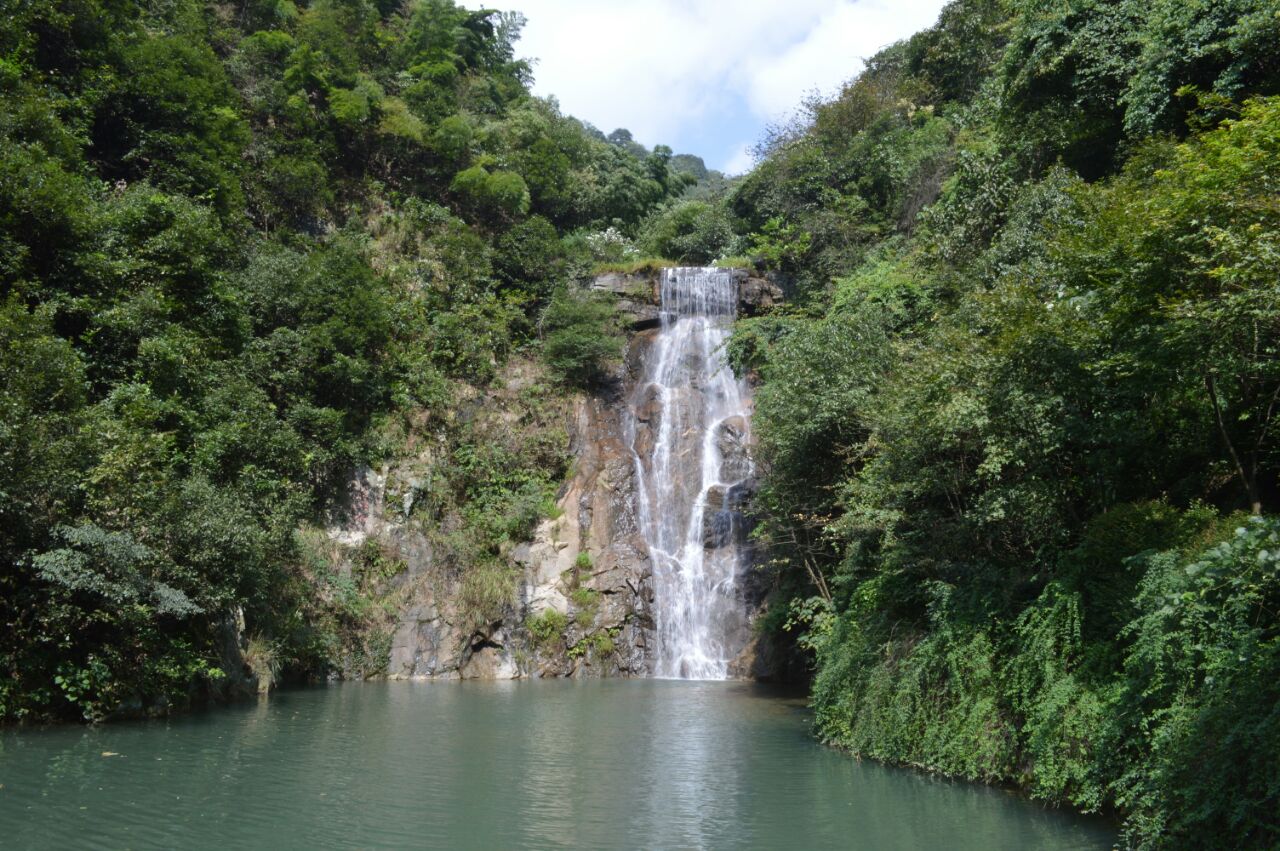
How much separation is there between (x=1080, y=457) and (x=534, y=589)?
16.8 m

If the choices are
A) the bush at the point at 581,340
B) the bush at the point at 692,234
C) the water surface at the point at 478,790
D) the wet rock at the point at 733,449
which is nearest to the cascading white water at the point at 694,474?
the wet rock at the point at 733,449

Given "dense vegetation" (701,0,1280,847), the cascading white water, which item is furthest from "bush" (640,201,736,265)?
"dense vegetation" (701,0,1280,847)

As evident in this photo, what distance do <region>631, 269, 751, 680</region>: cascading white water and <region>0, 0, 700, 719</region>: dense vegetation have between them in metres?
3.18

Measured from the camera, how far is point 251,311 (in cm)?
2469

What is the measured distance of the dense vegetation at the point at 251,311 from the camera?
13.6 m

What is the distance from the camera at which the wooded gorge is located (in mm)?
8680

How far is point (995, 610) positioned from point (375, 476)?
19.0 metres

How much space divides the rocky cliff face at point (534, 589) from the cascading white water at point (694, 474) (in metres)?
0.41

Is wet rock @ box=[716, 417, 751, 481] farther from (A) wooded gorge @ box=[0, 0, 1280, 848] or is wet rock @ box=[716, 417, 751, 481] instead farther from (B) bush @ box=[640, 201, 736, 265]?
(B) bush @ box=[640, 201, 736, 265]

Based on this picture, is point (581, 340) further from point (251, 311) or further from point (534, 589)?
point (251, 311)

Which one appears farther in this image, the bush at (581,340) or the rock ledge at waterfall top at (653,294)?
the rock ledge at waterfall top at (653,294)

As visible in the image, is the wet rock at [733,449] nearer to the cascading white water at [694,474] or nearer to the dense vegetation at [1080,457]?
the cascading white water at [694,474]

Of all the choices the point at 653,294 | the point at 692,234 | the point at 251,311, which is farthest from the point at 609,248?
the point at 251,311

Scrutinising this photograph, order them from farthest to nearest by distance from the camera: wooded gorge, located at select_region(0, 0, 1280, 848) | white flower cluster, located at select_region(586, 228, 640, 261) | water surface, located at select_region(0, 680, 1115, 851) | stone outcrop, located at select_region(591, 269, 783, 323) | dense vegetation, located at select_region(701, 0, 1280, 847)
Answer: white flower cluster, located at select_region(586, 228, 640, 261) < stone outcrop, located at select_region(591, 269, 783, 323) < wooded gorge, located at select_region(0, 0, 1280, 848) < water surface, located at select_region(0, 680, 1115, 851) < dense vegetation, located at select_region(701, 0, 1280, 847)
